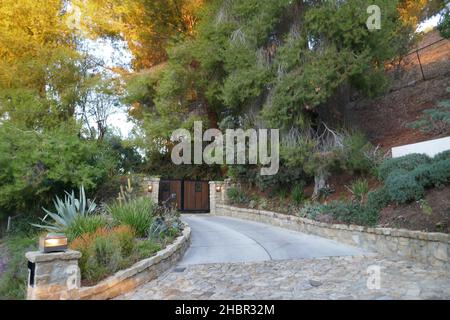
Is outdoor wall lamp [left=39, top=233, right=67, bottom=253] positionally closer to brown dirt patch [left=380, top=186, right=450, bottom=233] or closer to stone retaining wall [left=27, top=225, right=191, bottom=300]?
stone retaining wall [left=27, top=225, right=191, bottom=300]

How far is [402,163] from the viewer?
699cm

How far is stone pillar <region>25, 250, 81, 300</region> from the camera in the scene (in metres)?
3.85

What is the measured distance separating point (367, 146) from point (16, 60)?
521 inches

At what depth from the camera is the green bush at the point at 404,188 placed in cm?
612

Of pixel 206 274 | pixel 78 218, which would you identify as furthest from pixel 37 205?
pixel 206 274

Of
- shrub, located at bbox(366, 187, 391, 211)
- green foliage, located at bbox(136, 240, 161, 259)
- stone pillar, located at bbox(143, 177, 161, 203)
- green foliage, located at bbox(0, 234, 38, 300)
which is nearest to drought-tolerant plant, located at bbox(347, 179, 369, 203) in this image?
shrub, located at bbox(366, 187, 391, 211)

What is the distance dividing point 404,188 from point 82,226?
6.04m

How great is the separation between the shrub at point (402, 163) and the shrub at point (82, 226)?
19.8 ft

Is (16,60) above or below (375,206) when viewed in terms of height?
above

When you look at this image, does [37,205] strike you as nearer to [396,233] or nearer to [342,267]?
[342,267]

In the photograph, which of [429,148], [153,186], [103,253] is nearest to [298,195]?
[429,148]

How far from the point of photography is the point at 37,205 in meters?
11.4

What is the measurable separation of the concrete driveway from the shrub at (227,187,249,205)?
349cm

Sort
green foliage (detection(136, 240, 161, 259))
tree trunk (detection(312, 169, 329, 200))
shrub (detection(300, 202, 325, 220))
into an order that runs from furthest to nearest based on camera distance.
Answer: tree trunk (detection(312, 169, 329, 200)) → shrub (detection(300, 202, 325, 220)) → green foliage (detection(136, 240, 161, 259))
